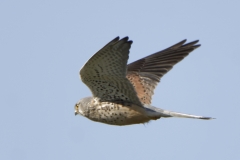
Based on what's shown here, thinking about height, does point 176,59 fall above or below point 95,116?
above

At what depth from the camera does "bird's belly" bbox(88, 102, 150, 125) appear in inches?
356

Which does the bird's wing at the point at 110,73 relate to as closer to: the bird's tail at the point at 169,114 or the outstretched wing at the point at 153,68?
the bird's tail at the point at 169,114

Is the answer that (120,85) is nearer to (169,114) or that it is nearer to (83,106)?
(169,114)

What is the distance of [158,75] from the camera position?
10469 mm

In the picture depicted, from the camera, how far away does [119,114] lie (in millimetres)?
9094

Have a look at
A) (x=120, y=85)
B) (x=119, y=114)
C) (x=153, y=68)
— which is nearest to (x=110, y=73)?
(x=120, y=85)

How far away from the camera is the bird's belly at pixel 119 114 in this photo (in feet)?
29.6

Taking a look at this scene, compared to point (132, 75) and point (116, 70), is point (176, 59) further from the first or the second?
point (116, 70)

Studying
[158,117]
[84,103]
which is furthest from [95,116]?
[158,117]

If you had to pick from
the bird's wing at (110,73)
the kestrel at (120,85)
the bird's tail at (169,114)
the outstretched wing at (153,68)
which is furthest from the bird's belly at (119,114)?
the outstretched wing at (153,68)

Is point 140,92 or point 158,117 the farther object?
point 140,92

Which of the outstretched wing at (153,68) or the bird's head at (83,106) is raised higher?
the outstretched wing at (153,68)

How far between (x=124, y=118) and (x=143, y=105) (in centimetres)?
38

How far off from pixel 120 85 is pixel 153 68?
198 centimetres
